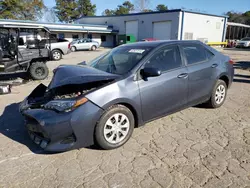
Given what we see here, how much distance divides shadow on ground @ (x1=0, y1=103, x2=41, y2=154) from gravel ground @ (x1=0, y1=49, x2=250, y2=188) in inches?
0.6

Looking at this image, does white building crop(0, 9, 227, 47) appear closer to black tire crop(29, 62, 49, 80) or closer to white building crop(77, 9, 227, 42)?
white building crop(77, 9, 227, 42)

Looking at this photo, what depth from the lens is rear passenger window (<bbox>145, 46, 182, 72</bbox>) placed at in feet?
12.0

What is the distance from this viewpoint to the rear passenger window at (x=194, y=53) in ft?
13.6

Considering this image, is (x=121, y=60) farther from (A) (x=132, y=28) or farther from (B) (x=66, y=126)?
(A) (x=132, y=28)

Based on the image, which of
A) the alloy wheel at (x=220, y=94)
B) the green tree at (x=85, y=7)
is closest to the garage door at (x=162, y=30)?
the alloy wheel at (x=220, y=94)

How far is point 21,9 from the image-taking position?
131 feet

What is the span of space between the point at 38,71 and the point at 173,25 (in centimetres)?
2362

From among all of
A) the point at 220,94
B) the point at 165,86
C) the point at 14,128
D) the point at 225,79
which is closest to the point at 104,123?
the point at 165,86

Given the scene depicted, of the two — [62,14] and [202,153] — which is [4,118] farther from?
[62,14]

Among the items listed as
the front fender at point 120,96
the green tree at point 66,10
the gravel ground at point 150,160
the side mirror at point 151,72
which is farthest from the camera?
the green tree at point 66,10

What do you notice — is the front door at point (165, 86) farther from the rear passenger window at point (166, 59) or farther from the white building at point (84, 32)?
the white building at point (84, 32)

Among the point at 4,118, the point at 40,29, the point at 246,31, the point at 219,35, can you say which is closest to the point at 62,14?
the point at 219,35

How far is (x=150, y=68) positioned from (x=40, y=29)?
6.72 meters

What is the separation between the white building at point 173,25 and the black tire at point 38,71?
75.8 feet
